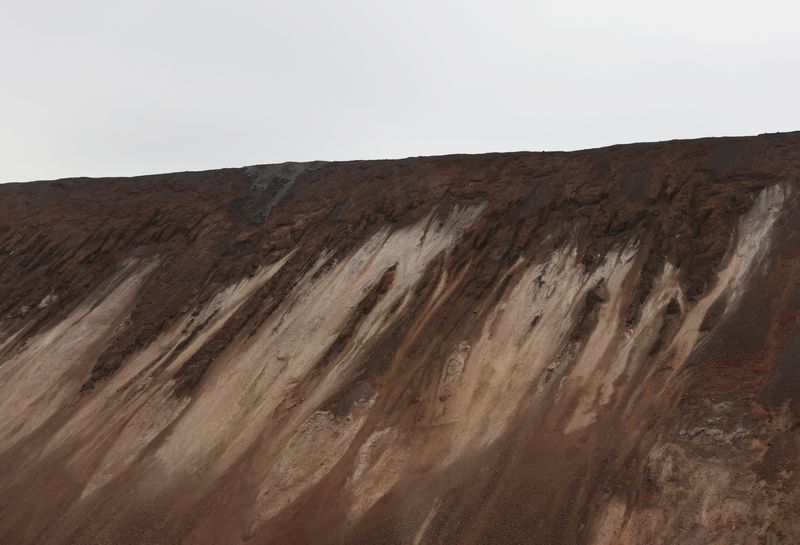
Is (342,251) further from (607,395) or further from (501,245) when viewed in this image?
(607,395)

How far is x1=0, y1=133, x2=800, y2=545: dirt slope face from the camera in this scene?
424 inches

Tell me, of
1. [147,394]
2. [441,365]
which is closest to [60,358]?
[147,394]

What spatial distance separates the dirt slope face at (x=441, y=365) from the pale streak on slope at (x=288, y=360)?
62 mm

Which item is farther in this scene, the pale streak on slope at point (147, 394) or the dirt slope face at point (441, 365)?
the pale streak on slope at point (147, 394)

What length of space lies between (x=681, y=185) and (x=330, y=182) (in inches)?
434

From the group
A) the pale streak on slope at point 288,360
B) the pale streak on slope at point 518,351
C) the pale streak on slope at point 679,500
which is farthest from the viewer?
the pale streak on slope at point 288,360

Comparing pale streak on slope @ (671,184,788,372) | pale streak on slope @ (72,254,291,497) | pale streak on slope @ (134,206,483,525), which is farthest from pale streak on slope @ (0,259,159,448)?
pale streak on slope @ (671,184,788,372)

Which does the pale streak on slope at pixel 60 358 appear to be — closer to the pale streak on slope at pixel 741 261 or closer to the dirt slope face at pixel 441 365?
the dirt slope face at pixel 441 365

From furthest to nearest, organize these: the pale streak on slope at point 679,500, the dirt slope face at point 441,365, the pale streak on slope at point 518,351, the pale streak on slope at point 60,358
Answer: the pale streak on slope at point 60,358 → the pale streak on slope at point 518,351 → the dirt slope face at point 441,365 → the pale streak on slope at point 679,500

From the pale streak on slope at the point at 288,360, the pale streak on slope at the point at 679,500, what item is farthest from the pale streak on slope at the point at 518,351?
the pale streak on slope at the point at 288,360

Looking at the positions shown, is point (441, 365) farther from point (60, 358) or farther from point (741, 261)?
point (60, 358)

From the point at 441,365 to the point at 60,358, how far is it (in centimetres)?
1086

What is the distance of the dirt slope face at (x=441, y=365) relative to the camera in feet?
35.3

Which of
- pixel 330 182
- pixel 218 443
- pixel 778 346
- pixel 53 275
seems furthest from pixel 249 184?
→ pixel 778 346
